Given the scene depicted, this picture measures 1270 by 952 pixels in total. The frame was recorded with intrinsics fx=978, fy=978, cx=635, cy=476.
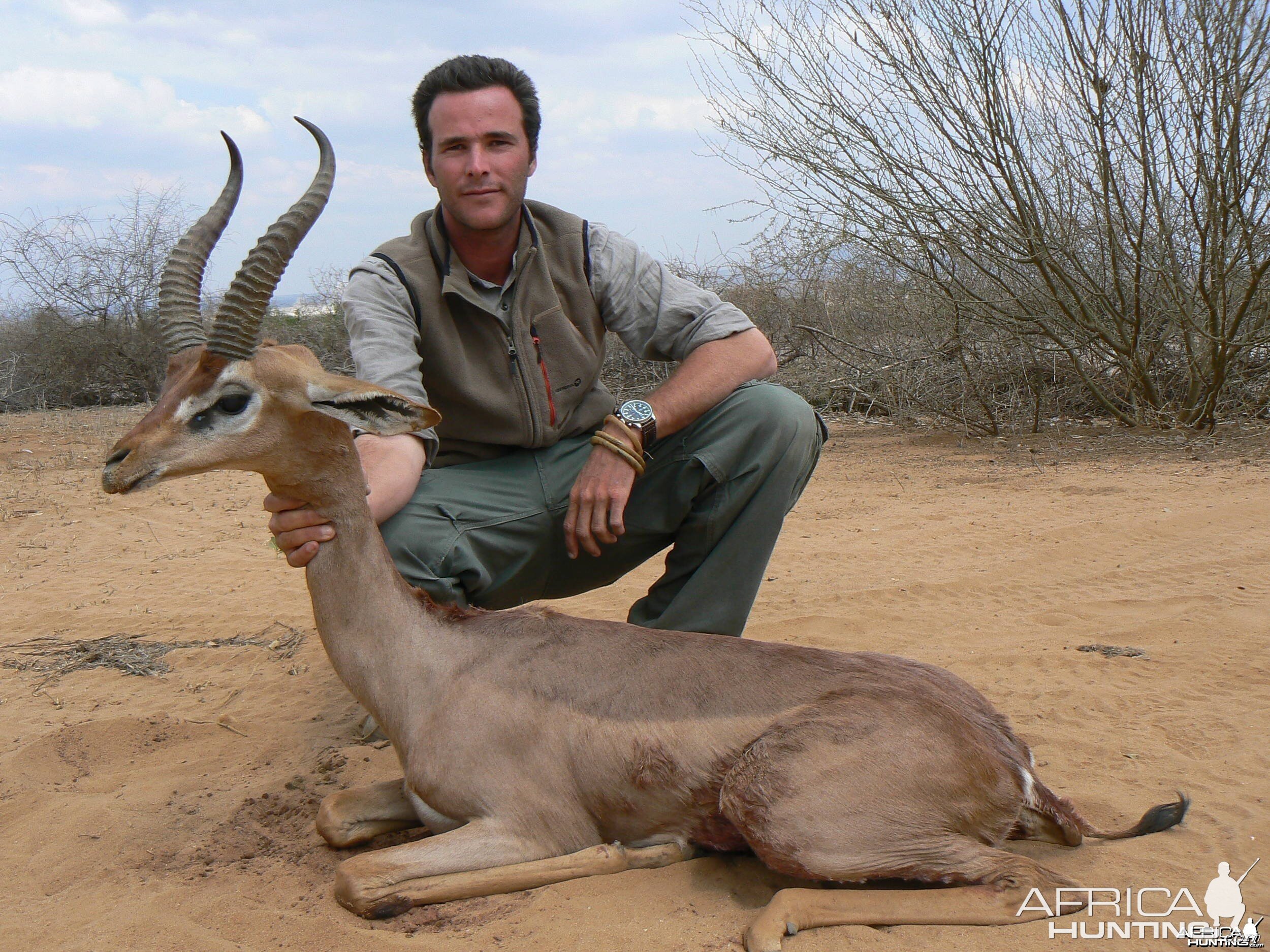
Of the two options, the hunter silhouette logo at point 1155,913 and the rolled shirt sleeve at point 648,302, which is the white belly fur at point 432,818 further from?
the rolled shirt sleeve at point 648,302

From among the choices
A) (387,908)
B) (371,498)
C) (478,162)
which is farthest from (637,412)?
(387,908)

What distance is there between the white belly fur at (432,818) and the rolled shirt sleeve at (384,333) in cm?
157

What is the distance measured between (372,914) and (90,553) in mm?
6415

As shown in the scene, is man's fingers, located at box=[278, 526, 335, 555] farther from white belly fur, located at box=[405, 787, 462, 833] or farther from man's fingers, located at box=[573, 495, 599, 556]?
man's fingers, located at box=[573, 495, 599, 556]

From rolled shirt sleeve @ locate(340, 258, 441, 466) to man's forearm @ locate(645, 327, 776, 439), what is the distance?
1.09 meters

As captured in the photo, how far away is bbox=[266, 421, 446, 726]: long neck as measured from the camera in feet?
11.6

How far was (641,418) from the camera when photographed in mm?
4484

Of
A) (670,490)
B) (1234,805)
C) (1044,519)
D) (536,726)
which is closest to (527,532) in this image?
(670,490)

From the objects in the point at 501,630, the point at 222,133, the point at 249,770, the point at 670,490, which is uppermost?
the point at 222,133

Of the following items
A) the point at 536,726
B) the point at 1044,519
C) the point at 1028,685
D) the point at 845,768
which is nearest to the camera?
the point at 845,768

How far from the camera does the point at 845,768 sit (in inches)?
121

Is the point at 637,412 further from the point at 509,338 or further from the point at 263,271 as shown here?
the point at 263,271

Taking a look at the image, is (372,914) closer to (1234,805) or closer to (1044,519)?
(1234,805)

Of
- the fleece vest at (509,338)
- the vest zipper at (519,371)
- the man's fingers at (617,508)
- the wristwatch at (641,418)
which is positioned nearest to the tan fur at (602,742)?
the man's fingers at (617,508)
